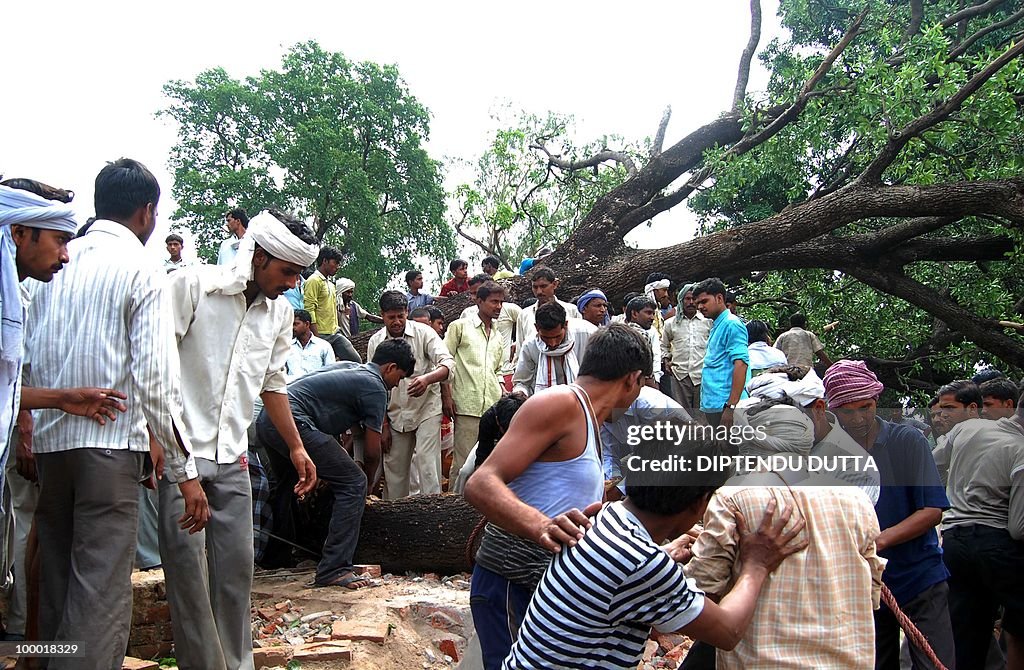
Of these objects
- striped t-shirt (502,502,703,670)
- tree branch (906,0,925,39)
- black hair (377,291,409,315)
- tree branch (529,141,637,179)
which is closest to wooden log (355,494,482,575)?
black hair (377,291,409,315)

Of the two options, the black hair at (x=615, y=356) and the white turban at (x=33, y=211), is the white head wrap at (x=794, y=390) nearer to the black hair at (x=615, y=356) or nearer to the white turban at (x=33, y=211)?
the black hair at (x=615, y=356)

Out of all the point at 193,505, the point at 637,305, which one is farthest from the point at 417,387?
the point at 193,505

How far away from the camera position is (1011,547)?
408 cm

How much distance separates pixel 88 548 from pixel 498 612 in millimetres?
1358

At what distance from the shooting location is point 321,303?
8.34 metres

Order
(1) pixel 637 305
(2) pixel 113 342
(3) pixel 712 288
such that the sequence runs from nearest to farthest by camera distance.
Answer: (2) pixel 113 342
(3) pixel 712 288
(1) pixel 637 305

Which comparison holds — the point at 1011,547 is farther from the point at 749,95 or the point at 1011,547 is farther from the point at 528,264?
the point at 749,95

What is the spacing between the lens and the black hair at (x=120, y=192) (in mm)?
3156

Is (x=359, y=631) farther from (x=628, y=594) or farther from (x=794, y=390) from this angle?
(x=628, y=594)

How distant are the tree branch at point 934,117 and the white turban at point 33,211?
863 cm

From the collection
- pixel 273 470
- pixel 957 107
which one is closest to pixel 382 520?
pixel 273 470

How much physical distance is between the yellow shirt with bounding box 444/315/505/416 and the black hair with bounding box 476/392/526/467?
3.43 meters

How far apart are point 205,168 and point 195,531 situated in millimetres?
22905

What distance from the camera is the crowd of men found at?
231 centimetres
